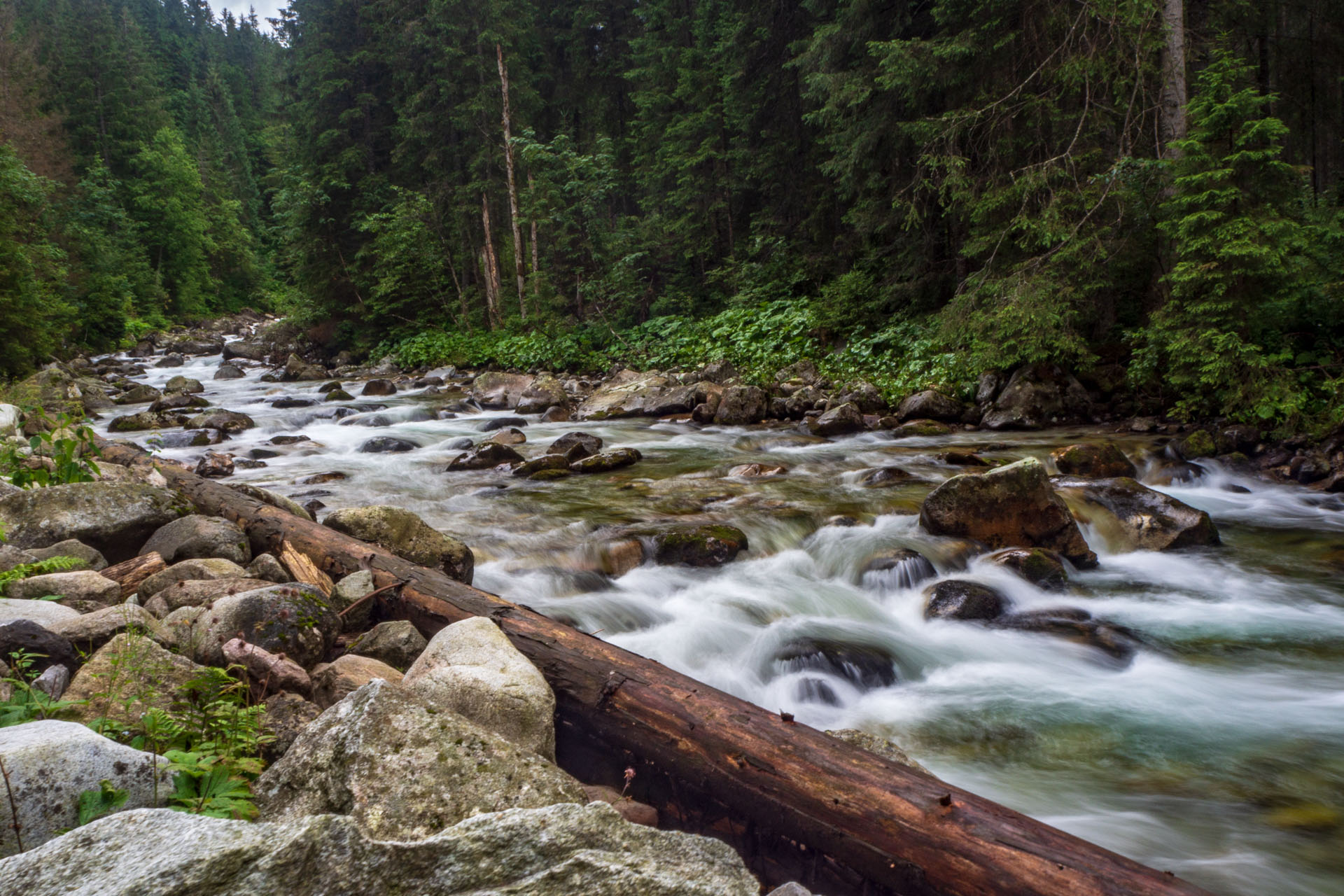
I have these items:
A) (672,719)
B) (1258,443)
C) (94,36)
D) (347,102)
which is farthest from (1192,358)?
(94,36)

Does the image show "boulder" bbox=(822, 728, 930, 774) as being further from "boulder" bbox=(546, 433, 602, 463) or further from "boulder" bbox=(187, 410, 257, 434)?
"boulder" bbox=(187, 410, 257, 434)

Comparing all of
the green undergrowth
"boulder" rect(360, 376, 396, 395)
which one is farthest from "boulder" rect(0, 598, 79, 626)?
"boulder" rect(360, 376, 396, 395)

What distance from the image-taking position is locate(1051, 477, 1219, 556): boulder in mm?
7156

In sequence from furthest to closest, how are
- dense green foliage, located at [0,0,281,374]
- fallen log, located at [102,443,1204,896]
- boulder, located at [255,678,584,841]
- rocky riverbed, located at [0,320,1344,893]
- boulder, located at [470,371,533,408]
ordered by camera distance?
1. dense green foliage, located at [0,0,281,374]
2. boulder, located at [470,371,533,408]
3. rocky riverbed, located at [0,320,1344,893]
4. fallen log, located at [102,443,1204,896]
5. boulder, located at [255,678,584,841]

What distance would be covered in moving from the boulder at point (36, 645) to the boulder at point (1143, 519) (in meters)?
7.99

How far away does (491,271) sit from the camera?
88.0 feet

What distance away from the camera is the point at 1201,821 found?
3725 millimetres

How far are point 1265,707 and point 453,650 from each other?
5085 mm

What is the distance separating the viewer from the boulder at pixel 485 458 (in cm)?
1115

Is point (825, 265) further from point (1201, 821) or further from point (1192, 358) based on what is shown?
point (1201, 821)

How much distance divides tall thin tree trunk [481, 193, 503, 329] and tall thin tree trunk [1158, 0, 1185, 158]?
66.3 ft

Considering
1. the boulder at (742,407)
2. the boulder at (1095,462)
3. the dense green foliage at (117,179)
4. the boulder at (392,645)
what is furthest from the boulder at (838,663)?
the dense green foliage at (117,179)

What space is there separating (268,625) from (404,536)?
79.9 inches

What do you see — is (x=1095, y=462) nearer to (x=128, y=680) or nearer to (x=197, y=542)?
(x=197, y=542)
